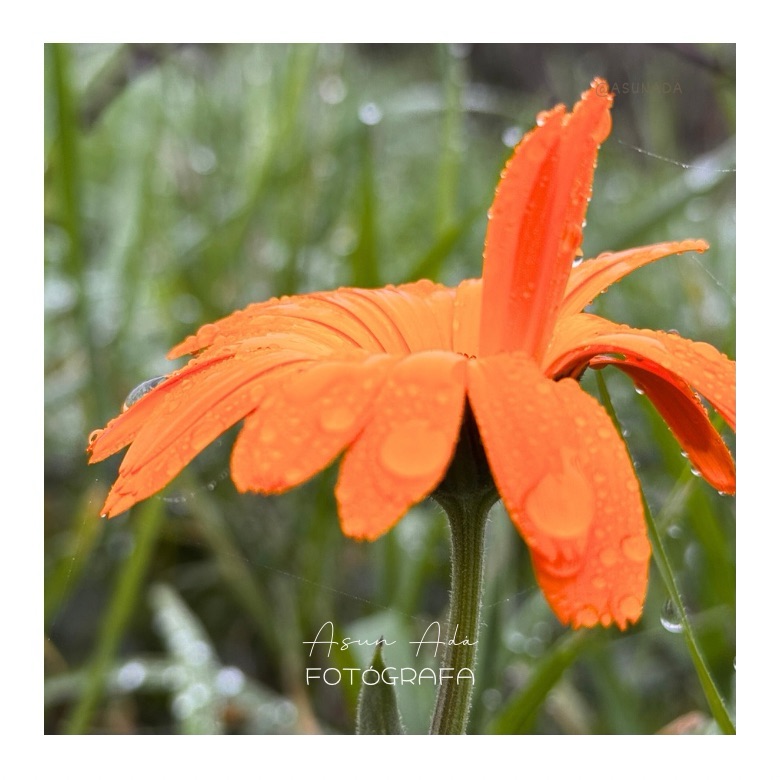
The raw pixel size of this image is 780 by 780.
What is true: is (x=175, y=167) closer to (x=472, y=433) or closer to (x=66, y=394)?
(x=66, y=394)

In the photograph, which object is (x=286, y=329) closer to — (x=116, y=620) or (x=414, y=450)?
(x=414, y=450)

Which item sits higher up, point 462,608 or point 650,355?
point 650,355

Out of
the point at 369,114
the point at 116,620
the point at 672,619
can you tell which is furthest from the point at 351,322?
the point at 369,114

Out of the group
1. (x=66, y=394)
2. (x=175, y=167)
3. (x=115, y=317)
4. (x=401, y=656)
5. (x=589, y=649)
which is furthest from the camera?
(x=175, y=167)

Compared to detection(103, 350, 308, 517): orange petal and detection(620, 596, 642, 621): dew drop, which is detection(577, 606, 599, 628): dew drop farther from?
detection(103, 350, 308, 517): orange petal

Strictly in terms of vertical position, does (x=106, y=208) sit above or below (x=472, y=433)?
above
